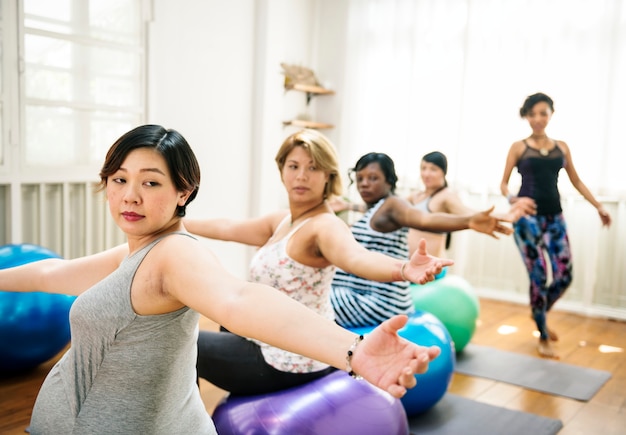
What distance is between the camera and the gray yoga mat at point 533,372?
302cm

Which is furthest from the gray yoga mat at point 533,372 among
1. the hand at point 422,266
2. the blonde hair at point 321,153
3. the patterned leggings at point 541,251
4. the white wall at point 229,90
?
the white wall at point 229,90

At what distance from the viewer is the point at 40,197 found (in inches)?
137

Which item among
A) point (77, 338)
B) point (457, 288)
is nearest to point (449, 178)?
point (457, 288)

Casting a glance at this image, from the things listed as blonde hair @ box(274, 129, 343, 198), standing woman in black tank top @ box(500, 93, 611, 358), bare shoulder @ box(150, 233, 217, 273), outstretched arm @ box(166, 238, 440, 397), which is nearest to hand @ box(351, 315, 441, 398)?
outstretched arm @ box(166, 238, 440, 397)

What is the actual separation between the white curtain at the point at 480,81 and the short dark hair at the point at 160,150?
389cm

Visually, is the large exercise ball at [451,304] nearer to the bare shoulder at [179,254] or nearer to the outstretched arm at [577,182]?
the outstretched arm at [577,182]

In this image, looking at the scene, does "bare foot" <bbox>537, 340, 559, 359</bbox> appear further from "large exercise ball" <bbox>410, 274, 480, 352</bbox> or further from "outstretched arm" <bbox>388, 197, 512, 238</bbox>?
"outstretched arm" <bbox>388, 197, 512, 238</bbox>

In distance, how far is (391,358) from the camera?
0.85 metres

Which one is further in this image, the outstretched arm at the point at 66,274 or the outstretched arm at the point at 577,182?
the outstretched arm at the point at 577,182

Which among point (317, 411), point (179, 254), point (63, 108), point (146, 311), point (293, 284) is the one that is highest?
point (63, 108)

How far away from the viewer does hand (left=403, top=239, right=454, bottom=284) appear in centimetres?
135

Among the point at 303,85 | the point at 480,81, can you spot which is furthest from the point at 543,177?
the point at 303,85

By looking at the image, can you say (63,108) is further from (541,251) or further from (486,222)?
(541,251)

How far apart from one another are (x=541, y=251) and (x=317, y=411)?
230cm
